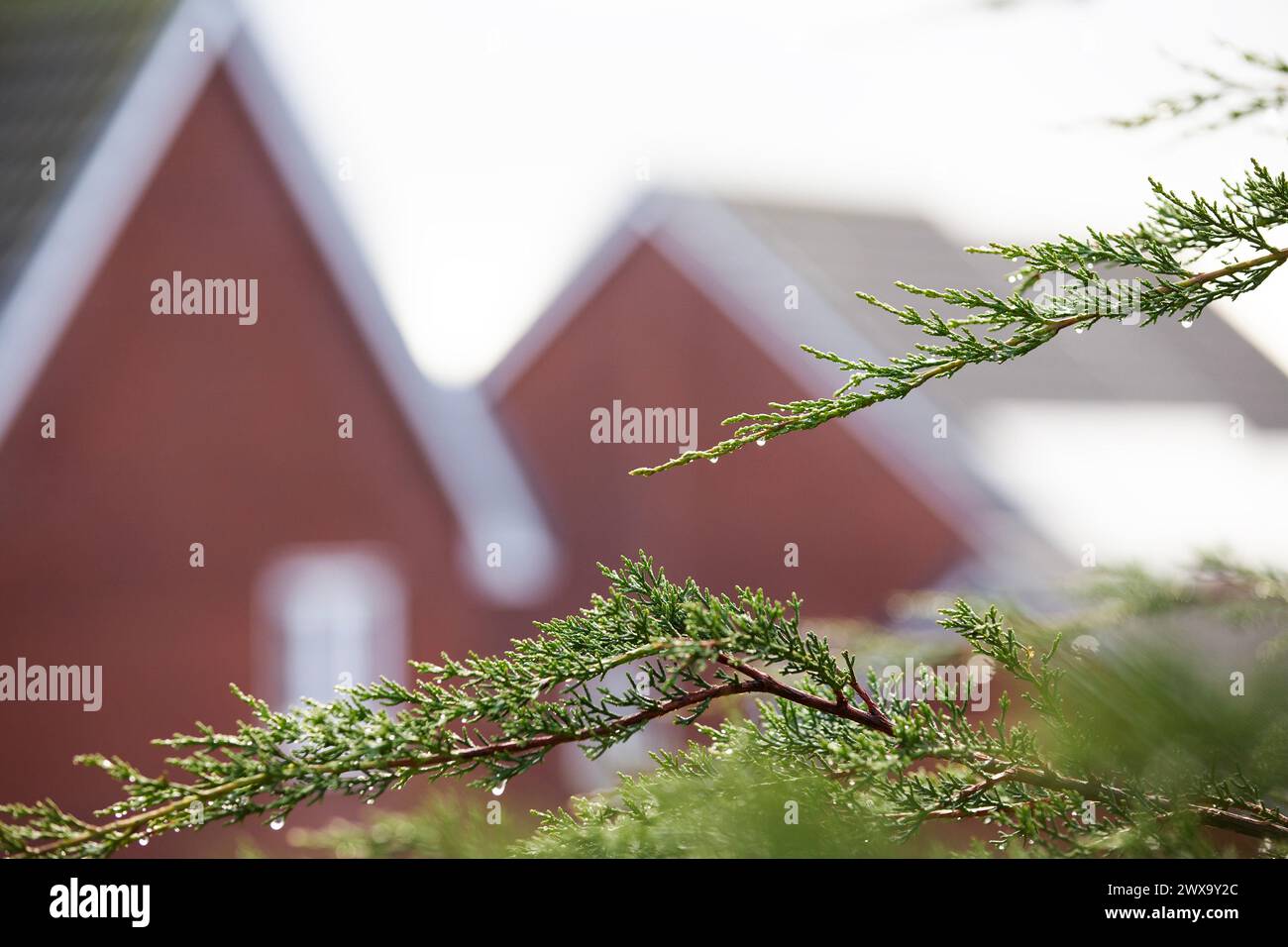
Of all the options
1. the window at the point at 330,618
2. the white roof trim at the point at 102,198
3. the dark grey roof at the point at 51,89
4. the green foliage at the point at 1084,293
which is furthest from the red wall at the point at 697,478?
the green foliage at the point at 1084,293

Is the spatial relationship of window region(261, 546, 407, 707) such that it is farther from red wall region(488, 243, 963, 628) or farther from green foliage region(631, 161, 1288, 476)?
green foliage region(631, 161, 1288, 476)

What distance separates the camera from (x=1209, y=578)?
146 cm

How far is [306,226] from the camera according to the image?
7355 millimetres

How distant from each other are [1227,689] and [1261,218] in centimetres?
35

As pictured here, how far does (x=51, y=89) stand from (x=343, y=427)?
2853mm

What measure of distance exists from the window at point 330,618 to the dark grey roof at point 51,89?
2.57m

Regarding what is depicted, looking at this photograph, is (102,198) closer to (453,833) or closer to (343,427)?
(343,427)

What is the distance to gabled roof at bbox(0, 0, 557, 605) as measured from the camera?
22.5 ft

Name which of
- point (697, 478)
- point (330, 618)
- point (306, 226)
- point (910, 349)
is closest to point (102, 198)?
point (306, 226)

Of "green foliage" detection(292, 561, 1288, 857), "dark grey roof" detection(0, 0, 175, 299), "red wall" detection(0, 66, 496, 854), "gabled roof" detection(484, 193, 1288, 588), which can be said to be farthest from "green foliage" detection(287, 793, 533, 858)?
"gabled roof" detection(484, 193, 1288, 588)

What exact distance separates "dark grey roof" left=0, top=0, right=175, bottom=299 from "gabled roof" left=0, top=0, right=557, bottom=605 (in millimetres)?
95

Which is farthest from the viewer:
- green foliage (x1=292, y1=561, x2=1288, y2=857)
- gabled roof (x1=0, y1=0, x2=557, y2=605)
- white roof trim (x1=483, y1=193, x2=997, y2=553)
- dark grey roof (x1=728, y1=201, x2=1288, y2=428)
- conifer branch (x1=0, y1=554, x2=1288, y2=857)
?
white roof trim (x1=483, y1=193, x2=997, y2=553)
